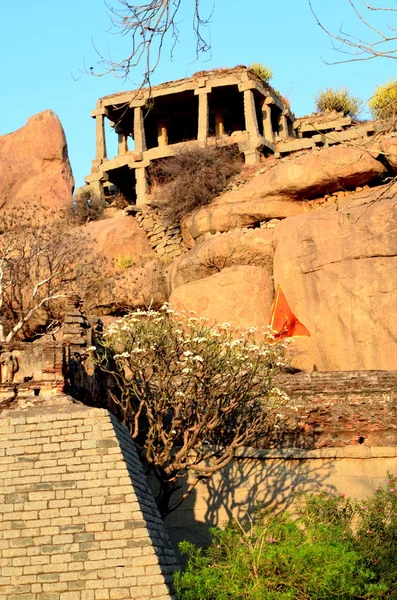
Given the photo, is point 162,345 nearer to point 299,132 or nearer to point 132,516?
point 132,516

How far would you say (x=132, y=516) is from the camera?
902 centimetres

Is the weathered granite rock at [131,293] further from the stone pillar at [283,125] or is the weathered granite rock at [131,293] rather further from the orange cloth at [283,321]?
the stone pillar at [283,125]

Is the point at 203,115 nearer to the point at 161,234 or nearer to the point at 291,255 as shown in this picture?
the point at 161,234

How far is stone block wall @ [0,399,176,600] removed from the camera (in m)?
8.64

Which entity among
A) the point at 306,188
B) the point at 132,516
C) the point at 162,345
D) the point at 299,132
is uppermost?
the point at 299,132

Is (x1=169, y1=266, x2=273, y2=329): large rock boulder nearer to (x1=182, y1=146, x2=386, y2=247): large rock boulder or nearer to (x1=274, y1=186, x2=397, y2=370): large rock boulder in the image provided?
(x1=274, y1=186, x2=397, y2=370): large rock boulder

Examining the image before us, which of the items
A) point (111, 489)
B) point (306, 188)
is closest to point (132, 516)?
point (111, 489)

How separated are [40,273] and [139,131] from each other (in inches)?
384

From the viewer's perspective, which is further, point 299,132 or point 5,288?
point 299,132

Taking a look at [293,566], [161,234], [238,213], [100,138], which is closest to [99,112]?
[100,138]

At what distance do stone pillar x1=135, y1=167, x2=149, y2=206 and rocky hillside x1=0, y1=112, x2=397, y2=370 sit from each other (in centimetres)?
209

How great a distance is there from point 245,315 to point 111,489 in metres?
13.7

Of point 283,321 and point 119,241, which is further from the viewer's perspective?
point 119,241

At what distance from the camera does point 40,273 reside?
25.7 meters
